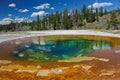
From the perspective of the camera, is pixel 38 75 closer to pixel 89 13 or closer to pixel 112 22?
pixel 112 22

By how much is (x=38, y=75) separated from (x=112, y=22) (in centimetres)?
4927

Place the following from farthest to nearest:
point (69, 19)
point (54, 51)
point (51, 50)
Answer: point (69, 19)
point (51, 50)
point (54, 51)

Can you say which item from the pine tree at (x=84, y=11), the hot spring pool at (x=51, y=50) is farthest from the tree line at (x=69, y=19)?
the hot spring pool at (x=51, y=50)

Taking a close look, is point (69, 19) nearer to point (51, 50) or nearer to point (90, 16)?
point (90, 16)

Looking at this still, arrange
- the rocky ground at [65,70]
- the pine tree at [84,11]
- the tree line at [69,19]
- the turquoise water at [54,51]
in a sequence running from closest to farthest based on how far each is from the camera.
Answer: the rocky ground at [65,70] → the turquoise water at [54,51] → the tree line at [69,19] → the pine tree at [84,11]

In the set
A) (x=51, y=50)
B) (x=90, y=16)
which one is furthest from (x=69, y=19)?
(x=51, y=50)

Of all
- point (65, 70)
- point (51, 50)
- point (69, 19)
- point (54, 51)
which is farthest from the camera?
point (69, 19)

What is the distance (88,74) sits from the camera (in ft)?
49.1

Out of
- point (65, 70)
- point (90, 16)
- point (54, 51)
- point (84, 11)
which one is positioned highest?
point (84, 11)

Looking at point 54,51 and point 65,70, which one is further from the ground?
point 54,51

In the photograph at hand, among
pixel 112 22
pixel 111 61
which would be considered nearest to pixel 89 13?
pixel 112 22

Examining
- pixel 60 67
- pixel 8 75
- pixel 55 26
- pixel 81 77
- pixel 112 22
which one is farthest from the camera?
pixel 55 26

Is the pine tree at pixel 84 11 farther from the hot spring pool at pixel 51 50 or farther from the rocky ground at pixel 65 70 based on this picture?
the rocky ground at pixel 65 70

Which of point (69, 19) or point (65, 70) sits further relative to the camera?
point (69, 19)
